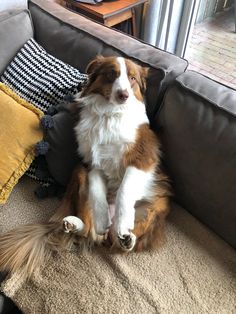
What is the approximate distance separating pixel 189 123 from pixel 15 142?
0.71 m

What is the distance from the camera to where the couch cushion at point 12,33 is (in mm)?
1636

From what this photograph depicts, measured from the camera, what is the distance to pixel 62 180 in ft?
4.70

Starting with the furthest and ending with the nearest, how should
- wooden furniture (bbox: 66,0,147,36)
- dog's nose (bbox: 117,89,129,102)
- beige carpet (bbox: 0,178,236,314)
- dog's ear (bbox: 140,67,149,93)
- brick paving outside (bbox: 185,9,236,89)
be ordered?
brick paving outside (bbox: 185,9,236,89), wooden furniture (bbox: 66,0,147,36), dog's ear (bbox: 140,67,149,93), dog's nose (bbox: 117,89,129,102), beige carpet (bbox: 0,178,236,314)

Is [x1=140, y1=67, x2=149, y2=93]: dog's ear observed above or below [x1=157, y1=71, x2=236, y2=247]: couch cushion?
above

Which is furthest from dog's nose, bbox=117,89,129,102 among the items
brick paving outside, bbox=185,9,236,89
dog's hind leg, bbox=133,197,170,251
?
brick paving outside, bbox=185,9,236,89

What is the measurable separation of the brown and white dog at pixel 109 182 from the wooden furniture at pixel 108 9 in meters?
0.82

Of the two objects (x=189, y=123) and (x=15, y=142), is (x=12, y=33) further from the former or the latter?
(x=189, y=123)

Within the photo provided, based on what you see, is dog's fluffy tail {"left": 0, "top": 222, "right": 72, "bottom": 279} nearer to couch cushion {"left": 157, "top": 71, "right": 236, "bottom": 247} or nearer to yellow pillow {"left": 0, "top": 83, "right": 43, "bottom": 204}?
yellow pillow {"left": 0, "top": 83, "right": 43, "bottom": 204}

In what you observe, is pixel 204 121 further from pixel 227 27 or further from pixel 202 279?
pixel 227 27

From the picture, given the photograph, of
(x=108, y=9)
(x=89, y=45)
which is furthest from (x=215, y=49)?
(x=89, y=45)

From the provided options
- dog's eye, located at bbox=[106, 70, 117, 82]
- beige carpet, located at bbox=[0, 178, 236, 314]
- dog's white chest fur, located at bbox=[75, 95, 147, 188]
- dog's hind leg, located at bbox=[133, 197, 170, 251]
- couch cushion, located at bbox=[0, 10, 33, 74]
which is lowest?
beige carpet, located at bbox=[0, 178, 236, 314]

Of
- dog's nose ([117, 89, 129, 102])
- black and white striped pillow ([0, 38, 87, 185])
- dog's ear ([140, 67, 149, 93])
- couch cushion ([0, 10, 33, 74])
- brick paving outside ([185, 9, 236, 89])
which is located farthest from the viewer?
brick paving outside ([185, 9, 236, 89])

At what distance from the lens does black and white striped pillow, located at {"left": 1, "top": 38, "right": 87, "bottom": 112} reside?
146 cm

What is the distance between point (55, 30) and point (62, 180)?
0.76m
